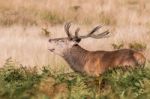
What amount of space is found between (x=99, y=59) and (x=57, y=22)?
41.8 ft

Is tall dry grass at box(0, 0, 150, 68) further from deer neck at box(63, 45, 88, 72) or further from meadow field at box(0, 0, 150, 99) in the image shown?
deer neck at box(63, 45, 88, 72)

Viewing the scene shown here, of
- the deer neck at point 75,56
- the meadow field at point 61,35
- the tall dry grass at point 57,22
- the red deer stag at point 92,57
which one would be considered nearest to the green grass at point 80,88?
the meadow field at point 61,35

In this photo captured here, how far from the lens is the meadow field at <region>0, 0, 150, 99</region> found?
5.85m

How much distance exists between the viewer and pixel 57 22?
82.6 feet

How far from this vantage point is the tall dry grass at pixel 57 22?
17.3 meters

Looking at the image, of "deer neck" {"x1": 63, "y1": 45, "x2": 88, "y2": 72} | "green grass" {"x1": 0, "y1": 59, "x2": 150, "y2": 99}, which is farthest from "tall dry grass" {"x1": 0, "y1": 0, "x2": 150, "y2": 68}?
"green grass" {"x1": 0, "y1": 59, "x2": 150, "y2": 99}

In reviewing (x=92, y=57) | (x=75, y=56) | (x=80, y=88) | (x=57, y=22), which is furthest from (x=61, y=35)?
(x=80, y=88)

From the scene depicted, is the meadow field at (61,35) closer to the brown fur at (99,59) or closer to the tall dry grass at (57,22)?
the tall dry grass at (57,22)

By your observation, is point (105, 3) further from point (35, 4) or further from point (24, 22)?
point (24, 22)

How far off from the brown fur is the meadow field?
1.02 feet

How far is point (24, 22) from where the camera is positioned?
24.8 meters

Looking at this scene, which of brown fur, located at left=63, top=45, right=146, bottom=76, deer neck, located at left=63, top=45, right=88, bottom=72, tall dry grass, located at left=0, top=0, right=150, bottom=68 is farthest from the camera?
tall dry grass, located at left=0, top=0, right=150, bottom=68

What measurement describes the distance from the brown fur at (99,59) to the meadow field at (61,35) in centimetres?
31

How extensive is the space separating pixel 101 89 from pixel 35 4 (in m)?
23.5
